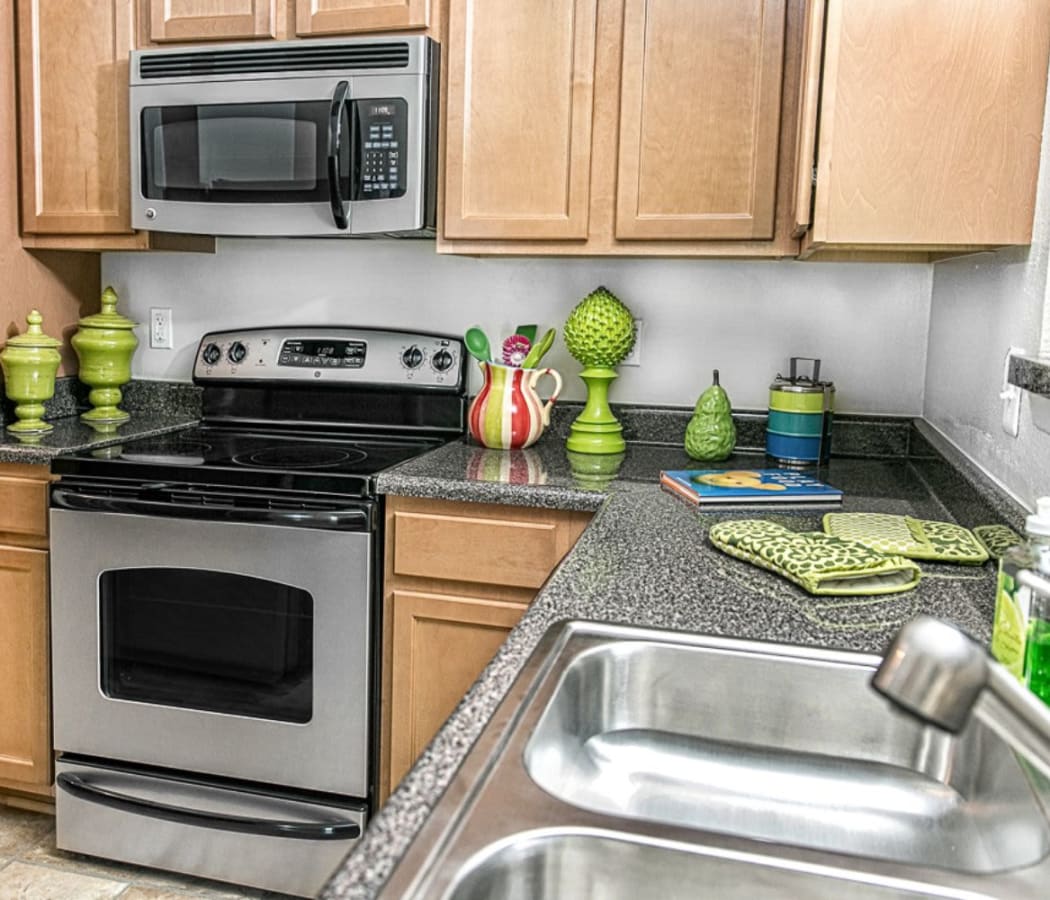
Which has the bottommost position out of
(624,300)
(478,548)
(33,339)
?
(478,548)

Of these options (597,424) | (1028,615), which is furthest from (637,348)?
(1028,615)

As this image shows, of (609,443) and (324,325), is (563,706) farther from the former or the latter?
(324,325)

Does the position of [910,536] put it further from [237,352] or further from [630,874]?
[237,352]

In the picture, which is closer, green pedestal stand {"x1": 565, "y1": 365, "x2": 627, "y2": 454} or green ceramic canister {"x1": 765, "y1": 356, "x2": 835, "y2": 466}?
green ceramic canister {"x1": 765, "y1": 356, "x2": 835, "y2": 466}

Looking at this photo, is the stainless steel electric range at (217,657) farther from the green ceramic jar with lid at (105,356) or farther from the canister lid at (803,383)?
the canister lid at (803,383)

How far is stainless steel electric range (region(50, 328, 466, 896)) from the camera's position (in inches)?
77.5

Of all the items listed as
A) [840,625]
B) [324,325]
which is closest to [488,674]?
[840,625]

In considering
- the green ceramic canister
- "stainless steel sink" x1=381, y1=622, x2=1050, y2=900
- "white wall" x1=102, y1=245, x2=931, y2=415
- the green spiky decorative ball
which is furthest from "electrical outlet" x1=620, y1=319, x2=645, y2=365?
"stainless steel sink" x1=381, y1=622, x2=1050, y2=900

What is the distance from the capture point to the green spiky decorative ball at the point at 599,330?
90.0 inches

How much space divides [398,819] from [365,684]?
1.33 m

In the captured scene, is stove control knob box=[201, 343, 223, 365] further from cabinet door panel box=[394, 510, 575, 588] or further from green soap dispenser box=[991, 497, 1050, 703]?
green soap dispenser box=[991, 497, 1050, 703]

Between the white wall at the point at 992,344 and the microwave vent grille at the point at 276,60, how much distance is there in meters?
1.22

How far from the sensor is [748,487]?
1.82 m

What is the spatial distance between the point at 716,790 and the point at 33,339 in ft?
6.54
